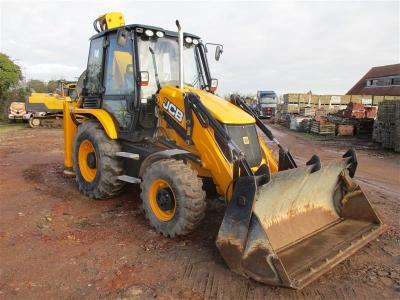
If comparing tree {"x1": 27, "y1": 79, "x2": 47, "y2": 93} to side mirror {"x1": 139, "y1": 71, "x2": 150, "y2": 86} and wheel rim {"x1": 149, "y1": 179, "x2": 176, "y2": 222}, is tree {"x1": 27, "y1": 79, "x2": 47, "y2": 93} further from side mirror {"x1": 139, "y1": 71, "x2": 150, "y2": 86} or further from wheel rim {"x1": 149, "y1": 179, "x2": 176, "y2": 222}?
wheel rim {"x1": 149, "y1": 179, "x2": 176, "y2": 222}

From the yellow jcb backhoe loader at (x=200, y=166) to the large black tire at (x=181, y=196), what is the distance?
13 mm

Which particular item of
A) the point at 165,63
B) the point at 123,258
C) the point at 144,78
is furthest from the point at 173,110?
the point at 123,258

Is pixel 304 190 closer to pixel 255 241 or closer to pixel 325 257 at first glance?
pixel 325 257

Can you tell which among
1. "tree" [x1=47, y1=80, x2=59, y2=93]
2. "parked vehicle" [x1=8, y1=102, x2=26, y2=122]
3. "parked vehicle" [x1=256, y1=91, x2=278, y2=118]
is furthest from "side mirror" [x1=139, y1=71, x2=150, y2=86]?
"tree" [x1=47, y1=80, x2=59, y2=93]

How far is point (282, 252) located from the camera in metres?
4.02

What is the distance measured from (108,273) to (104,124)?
276 cm

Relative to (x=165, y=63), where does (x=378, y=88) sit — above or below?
above

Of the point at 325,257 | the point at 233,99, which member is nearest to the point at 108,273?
the point at 325,257

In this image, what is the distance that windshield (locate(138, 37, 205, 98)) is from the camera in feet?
18.4

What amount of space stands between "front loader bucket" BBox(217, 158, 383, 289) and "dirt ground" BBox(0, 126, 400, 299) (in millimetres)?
219

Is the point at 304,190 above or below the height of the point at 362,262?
above

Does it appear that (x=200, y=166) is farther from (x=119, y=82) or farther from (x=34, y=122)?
(x=34, y=122)

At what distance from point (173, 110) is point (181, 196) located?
140 cm

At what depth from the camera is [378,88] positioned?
39625 mm
